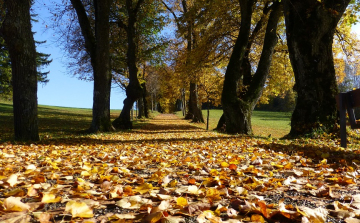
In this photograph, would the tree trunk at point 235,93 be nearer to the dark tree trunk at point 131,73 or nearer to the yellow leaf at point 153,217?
the dark tree trunk at point 131,73

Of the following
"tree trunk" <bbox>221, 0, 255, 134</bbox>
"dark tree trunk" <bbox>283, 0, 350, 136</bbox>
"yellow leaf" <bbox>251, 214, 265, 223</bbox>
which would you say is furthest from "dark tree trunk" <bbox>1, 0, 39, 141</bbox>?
"dark tree trunk" <bbox>283, 0, 350, 136</bbox>

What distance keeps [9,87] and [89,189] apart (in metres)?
31.3

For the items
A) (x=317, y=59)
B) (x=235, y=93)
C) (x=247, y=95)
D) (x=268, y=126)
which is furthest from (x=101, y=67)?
(x=268, y=126)

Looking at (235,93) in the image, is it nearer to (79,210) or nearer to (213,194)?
(213,194)

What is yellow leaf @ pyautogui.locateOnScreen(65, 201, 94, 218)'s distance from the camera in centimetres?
153

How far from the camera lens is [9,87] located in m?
27.4

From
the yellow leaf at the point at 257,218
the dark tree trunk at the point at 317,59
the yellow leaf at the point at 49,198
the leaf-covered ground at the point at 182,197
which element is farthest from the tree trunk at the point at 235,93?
the yellow leaf at the point at 49,198

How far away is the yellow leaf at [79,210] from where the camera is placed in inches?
60.2

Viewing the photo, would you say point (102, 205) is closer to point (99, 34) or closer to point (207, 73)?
point (99, 34)

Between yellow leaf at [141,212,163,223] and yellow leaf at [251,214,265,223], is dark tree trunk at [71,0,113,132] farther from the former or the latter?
yellow leaf at [251,214,265,223]

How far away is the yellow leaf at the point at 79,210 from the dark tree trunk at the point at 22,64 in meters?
6.89

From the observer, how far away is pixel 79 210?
5.16 ft

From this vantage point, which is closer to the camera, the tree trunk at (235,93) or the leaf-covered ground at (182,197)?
the leaf-covered ground at (182,197)

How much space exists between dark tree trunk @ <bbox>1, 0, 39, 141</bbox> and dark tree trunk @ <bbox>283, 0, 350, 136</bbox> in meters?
7.95
